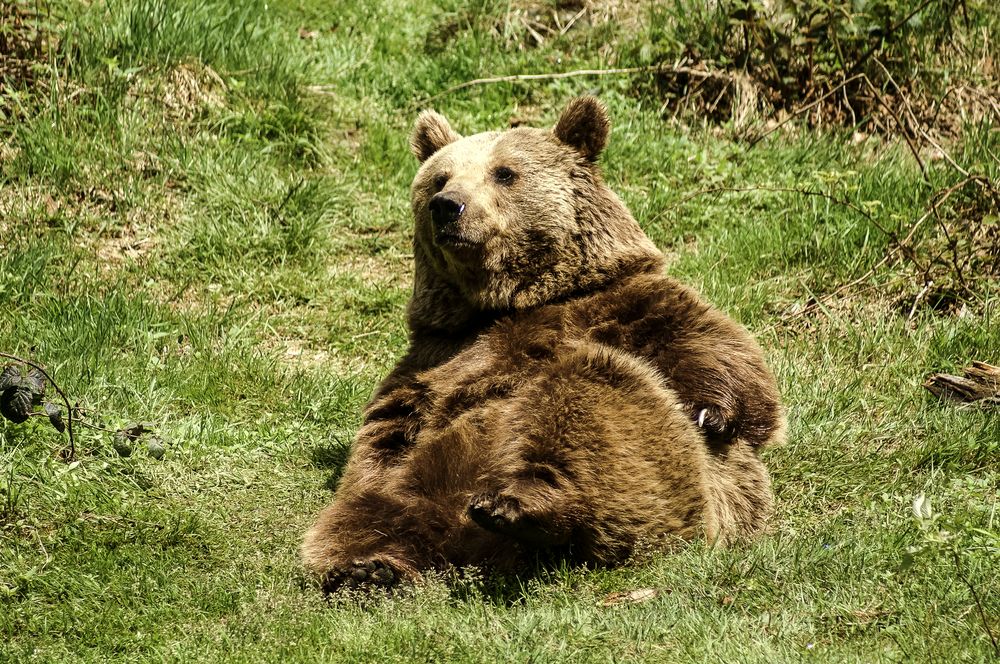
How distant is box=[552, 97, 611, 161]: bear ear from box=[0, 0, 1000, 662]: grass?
1654mm

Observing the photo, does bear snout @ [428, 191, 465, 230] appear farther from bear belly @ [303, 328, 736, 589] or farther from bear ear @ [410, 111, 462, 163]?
bear ear @ [410, 111, 462, 163]

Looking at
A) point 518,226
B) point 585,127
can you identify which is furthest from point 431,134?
point 518,226

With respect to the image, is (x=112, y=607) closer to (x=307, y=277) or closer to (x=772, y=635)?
(x=772, y=635)

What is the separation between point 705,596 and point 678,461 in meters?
0.49

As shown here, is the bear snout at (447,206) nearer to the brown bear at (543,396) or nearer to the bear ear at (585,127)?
the brown bear at (543,396)

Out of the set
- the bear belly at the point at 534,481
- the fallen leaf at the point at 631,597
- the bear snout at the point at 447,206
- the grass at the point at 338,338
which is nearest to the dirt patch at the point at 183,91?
the grass at the point at 338,338

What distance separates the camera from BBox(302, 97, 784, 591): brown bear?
411 centimetres

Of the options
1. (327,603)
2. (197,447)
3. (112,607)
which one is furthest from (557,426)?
(197,447)

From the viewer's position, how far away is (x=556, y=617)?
3.88 meters

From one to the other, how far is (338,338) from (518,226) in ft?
7.73

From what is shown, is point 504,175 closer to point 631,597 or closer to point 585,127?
point 585,127

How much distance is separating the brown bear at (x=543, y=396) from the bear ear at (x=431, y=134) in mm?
192

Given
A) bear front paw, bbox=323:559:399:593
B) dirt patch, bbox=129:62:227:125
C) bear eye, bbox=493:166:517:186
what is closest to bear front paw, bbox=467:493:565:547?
bear front paw, bbox=323:559:399:593

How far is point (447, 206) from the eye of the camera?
4.66 m
